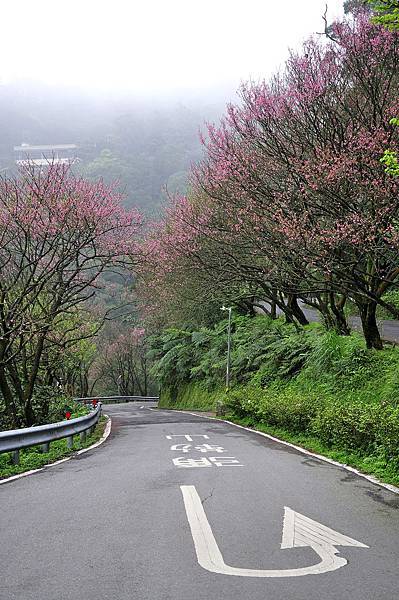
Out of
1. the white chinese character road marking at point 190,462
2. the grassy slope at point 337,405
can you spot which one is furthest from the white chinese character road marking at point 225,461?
the grassy slope at point 337,405

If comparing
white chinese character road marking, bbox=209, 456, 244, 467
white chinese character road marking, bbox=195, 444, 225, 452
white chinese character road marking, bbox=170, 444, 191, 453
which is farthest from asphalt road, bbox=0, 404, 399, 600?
white chinese character road marking, bbox=170, 444, 191, 453

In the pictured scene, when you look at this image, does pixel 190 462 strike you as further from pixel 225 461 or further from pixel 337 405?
pixel 337 405

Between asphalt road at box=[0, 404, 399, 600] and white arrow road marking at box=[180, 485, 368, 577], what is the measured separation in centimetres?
1

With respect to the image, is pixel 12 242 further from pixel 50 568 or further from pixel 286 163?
pixel 50 568

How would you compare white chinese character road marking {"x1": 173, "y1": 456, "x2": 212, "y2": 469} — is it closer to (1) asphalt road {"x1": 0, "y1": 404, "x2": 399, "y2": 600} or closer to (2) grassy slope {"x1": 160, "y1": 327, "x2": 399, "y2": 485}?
(1) asphalt road {"x1": 0, "y1": 404, "x2": 399, "y2": 600}

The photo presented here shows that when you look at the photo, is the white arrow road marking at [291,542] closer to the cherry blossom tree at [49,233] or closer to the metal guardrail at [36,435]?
the metal guardrail at [36,435]

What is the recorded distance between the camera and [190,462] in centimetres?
1041

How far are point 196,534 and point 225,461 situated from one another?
537 cm

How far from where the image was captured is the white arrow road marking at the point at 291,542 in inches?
164

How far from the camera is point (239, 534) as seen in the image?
16.9 ft

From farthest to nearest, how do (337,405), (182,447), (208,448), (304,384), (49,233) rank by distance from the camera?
(304,384), (49,233), (182,447), (208,448), (337,405)

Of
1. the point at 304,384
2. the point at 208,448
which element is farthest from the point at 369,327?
the point at 208,448

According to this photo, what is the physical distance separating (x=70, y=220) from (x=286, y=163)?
632 cm

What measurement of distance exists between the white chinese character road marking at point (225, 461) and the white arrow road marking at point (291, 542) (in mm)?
3599
